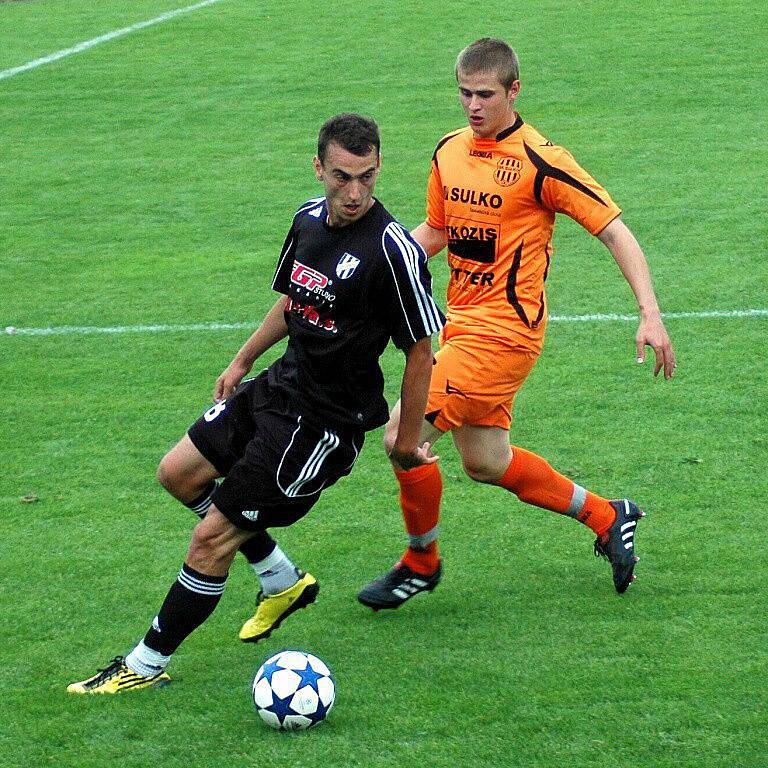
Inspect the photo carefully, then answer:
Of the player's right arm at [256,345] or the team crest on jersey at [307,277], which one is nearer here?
the team crest on jersey at [307,277]

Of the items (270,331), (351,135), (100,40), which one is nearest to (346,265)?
(351,135)

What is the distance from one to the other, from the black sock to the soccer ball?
355mm

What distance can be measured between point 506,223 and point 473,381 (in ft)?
2.17

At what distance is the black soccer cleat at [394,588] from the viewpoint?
5.60 m

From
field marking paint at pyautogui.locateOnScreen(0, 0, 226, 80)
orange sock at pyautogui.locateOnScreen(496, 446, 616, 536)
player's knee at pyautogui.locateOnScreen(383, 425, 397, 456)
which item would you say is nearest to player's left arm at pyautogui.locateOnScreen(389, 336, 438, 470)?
player's knee at pyautogui.locateOnScreen(383, 425, 397, 456)

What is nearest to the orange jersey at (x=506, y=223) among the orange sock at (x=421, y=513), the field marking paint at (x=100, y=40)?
the orange sock at (x=421, y=513)

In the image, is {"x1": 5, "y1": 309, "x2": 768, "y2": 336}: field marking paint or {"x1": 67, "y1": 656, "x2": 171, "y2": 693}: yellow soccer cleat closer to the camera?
{"x1": 67, "y1": 656, "x2": 171, "y2": 693}: yellow soccer cleat

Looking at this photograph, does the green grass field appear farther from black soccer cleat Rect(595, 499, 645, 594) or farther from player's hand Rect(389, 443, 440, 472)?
player's hand Rect(389, 443, 440, 472)

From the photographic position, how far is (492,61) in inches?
217

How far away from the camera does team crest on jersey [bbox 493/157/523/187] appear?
5621mm

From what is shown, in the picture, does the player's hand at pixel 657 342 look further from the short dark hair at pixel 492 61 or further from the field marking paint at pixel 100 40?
the field marking paint at pixel 100 40

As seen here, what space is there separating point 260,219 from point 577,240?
110 inches

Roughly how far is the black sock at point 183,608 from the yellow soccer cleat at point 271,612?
418 mm

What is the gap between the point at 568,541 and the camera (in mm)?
6199
